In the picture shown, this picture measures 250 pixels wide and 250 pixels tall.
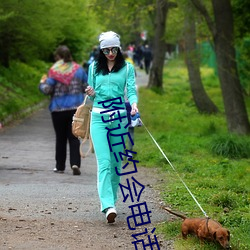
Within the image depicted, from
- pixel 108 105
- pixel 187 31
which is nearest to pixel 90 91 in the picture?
pixel 108 105

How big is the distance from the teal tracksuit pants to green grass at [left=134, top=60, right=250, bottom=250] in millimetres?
613

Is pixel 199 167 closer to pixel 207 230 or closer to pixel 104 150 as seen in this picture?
pixel 104 150

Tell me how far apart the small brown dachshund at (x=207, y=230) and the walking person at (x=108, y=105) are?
42.5 inches

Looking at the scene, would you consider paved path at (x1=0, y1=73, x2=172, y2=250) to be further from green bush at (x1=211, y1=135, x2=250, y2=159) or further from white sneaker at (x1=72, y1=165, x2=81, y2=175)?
green bush at (x1=211, y1=135, x2=250, y2=159)

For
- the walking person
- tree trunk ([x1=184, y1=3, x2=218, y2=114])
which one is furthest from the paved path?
tree trunk ([x1=184, y1=3, x2=218, y2=114])

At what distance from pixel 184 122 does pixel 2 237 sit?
15392mm

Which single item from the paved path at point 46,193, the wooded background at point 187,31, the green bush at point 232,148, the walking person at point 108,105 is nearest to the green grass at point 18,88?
the wooded background at point 187,31

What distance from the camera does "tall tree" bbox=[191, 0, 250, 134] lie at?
53.7ft

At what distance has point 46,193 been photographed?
Result: 368 inches

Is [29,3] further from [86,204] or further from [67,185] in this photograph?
[86,204]

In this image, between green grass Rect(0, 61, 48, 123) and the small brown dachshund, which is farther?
green grass Rect(0, 61, 48, 123)

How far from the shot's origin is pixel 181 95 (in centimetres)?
3347

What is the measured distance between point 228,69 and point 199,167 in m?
5.02

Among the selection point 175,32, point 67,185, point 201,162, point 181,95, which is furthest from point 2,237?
point 181,95
